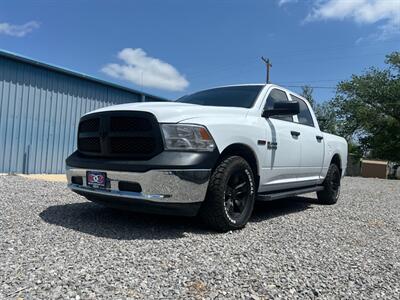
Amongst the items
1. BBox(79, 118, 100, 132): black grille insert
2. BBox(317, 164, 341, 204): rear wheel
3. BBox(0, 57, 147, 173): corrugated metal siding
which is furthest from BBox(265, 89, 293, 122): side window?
BBox(0, 57, 147, 173): corrugated metal siding

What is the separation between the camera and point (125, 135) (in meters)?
3.82

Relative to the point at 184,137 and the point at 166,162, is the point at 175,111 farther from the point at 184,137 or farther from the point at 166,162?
the point at 166,162

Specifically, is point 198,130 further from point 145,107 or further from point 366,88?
point 366,88

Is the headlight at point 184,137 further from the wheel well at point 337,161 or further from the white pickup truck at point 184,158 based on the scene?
the wheel well at point 337,161

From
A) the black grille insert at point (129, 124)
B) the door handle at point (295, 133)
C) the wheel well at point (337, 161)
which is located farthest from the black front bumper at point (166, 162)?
the wheel well at point (337, 161)

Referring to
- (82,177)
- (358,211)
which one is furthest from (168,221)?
(358,211)

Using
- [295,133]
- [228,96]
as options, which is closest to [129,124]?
[228,96]

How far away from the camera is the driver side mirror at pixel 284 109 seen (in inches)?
186

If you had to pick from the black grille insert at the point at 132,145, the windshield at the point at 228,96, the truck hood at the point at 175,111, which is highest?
the windshield at the point at 228,96

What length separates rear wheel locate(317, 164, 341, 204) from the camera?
6969 mm

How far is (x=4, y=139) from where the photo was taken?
31.3ft

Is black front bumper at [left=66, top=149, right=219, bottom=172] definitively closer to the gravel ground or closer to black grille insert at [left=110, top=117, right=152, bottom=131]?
black grille insert at [left=110, top=117, right=152, bottom=131]

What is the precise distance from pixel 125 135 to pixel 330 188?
181 inches

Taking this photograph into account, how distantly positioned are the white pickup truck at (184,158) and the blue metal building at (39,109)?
6.23 metres
